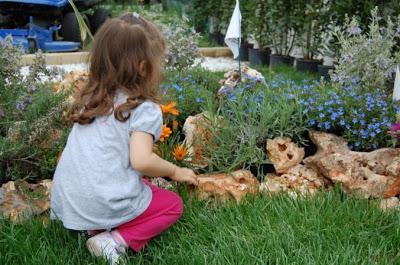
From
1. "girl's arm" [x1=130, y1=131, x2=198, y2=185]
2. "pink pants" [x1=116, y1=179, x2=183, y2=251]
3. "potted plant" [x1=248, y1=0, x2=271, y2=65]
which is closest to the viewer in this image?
"girl's arm" [x1=130, y1=131, x2=198, y2=185]

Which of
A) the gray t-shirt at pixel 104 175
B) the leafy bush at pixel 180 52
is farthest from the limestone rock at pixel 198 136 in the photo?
the leafy bush at pixel 180 52

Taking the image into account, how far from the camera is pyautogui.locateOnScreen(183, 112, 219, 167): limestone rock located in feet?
10.0

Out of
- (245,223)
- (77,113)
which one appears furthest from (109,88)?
(245,223)

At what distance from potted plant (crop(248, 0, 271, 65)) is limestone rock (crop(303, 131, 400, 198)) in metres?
5.25

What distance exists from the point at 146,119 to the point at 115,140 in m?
0.16

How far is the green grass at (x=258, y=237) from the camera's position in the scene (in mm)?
2248

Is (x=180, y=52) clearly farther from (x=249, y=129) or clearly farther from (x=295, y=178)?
(x=295, y=178)

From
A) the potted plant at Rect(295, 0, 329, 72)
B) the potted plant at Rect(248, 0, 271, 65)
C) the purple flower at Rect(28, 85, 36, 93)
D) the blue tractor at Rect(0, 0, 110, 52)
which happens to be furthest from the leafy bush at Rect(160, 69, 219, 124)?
the potted plant at Rect(248, 0, 271, 65)

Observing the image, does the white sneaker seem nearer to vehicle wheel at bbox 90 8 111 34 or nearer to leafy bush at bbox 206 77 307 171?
leafy bush at bbox 206 77 307 171

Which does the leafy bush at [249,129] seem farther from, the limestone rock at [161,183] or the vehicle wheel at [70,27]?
the vehicle wheel at [70,27]

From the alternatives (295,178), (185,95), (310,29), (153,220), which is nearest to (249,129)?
(295,178)

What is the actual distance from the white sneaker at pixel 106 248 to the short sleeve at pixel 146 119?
46 cm

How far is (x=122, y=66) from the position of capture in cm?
227

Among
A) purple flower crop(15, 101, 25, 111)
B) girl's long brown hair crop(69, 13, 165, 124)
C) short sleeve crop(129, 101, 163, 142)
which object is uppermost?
girl's long brown hair crop(69, 13, 165, 124)
